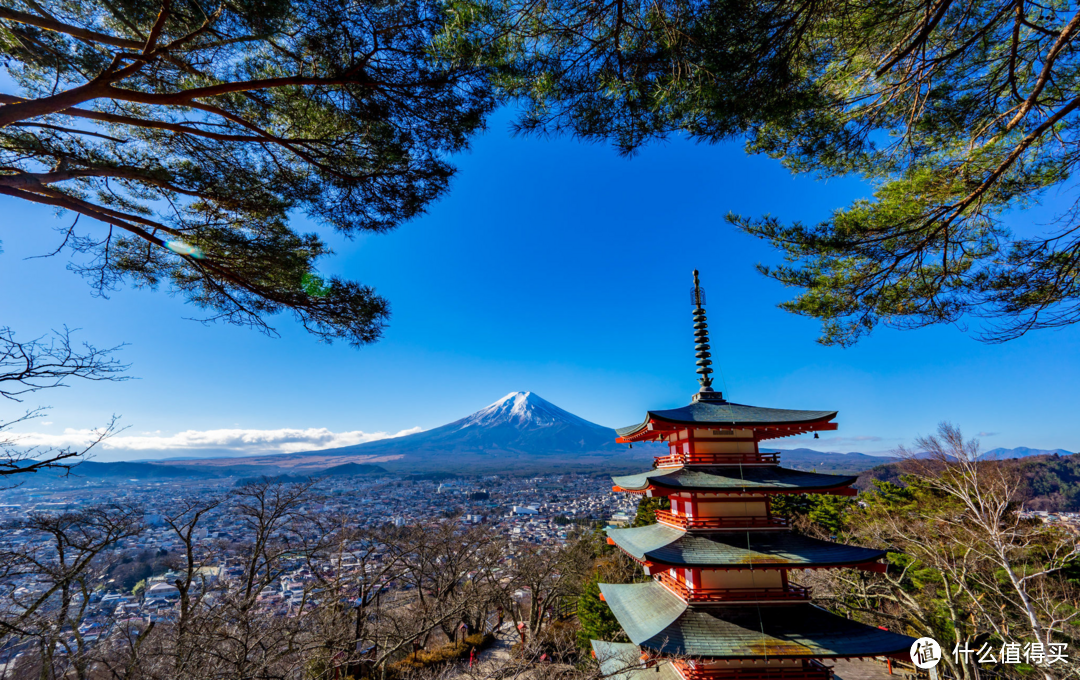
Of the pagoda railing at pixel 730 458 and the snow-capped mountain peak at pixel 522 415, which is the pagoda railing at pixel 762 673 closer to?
the pagoda railing at pixel 730 458

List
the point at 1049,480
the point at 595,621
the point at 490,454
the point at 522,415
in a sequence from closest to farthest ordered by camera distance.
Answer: the point at 595,621, the point at 1049,480, the point at 490,454, the point at 522,415

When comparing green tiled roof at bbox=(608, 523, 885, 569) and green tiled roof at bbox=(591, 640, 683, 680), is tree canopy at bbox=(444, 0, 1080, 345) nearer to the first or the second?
green tiled roof at bbox=(608, 523, 885, 569)

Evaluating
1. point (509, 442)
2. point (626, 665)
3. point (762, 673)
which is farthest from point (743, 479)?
point (509, 442)

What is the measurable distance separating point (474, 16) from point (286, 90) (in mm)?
2318

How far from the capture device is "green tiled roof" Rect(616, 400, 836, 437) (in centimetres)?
628

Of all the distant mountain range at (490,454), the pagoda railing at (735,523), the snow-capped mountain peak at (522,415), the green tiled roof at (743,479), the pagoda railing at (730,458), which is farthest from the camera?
the snow-capped mountain peak at (522,415)

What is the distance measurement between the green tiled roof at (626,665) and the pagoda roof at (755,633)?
31.2 inches

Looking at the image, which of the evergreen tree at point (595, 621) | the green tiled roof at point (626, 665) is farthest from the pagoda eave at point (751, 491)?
the evergreen tree at point (595, 621)

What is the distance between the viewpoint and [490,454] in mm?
96562

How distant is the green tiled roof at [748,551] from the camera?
18.6 ft

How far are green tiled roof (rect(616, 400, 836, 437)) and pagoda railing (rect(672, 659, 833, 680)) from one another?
327cm

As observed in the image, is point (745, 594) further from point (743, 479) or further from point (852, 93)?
point (852, 93)

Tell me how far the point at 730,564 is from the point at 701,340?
384 centimetres

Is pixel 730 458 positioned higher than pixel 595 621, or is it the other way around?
pixel 730 458
